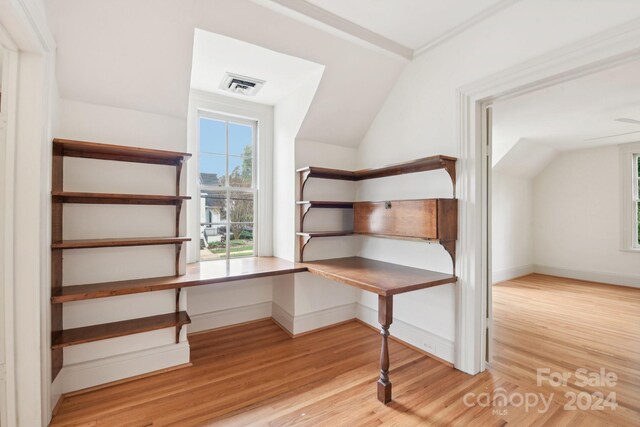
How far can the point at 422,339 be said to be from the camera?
2.71 meters

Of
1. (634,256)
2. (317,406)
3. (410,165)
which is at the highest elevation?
(410,165)

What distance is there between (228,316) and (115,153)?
192 centimetres

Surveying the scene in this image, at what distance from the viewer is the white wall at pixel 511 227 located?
220 inches

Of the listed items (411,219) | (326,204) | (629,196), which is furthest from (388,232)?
(629,196)

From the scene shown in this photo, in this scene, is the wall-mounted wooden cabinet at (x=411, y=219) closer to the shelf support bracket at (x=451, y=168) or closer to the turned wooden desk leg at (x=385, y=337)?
the shelf support bracket at (x=451, y=168)

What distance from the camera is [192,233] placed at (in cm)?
312

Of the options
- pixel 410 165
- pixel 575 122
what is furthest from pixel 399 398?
pixel 575 122

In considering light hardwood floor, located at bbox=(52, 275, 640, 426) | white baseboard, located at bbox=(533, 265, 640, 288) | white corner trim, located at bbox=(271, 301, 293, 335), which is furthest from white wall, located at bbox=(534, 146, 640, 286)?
white corner trim, located at bbox=(271, 301, 293, 335)

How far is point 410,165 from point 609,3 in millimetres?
1487

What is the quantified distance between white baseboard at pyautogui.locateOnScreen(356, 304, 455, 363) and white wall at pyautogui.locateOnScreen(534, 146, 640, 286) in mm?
5053

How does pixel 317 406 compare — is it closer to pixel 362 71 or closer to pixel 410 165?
pixel 410 165

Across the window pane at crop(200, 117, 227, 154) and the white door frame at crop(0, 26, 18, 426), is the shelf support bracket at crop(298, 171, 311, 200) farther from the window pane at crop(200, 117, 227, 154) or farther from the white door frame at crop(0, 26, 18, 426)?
the white door frame at crop(0, 26, 18, 426)

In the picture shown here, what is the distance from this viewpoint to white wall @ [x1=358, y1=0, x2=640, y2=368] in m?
1.82

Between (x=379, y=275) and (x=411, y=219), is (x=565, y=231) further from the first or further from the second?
(x=379, y=275)
